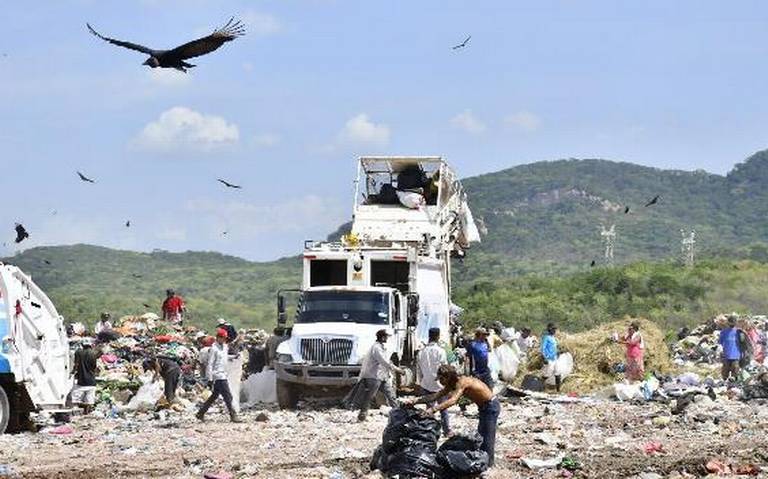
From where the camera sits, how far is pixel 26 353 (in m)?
17.4

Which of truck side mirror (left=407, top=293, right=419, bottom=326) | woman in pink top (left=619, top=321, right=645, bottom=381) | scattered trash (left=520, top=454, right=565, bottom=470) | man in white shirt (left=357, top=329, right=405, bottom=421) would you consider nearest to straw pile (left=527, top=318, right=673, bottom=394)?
woman in pink top (left=619, top=321, right=645, bottom=381)

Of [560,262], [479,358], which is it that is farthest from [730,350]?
[560,262]

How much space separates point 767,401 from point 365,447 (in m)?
8.72

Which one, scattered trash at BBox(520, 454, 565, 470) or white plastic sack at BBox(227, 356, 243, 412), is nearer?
scattered trash at BBox(520, 454, 565, 470)

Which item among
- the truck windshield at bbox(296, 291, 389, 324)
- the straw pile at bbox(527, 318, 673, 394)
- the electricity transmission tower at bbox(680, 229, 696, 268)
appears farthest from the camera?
the electricity transmission tower at bbox(680, 229, 696, 268)

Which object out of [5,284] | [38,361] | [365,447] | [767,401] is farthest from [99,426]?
[767,401]

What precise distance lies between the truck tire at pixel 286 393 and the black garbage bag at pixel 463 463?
9007mm

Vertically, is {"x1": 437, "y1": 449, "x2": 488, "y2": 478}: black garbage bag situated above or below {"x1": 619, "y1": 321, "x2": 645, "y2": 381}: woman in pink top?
below

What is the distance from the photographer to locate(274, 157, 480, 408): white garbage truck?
20188 millimetres

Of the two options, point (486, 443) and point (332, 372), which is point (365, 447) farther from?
point (332, 372)

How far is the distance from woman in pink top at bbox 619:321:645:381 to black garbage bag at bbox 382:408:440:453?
11.3 m

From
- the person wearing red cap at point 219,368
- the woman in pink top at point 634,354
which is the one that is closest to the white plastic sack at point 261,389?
the person wearing red cap at point 219,368

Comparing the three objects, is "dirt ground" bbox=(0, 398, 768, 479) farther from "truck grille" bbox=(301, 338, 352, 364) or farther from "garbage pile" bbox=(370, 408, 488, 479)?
"truck grille" bbox=(301, 338, 352, 364)

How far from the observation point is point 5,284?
674 inches
